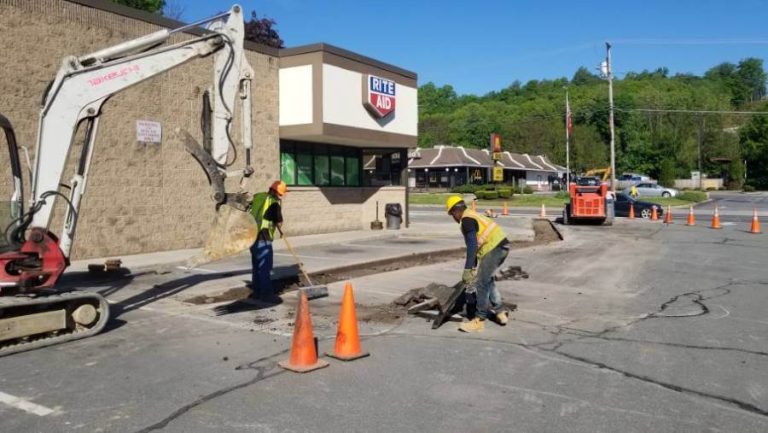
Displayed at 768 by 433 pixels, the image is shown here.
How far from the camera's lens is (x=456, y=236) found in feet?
71.6

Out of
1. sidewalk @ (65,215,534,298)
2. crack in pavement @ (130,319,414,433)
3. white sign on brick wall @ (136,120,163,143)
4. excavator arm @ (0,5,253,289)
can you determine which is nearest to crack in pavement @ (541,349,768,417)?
crack in pavement @ (130,319,414,433)

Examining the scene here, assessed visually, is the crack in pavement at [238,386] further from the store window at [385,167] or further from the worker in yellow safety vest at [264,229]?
the store window at [385,167]

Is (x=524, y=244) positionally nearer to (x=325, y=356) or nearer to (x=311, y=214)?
(x=311, y=214)

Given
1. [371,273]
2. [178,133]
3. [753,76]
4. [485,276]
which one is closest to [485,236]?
[485,276]

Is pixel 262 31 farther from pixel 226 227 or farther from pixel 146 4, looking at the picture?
pixel 226 227

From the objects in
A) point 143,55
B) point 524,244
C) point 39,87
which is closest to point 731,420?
point 143,55

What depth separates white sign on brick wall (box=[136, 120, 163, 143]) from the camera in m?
15.6

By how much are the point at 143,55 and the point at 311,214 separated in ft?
44.1

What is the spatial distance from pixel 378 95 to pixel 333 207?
→ 4.06 m

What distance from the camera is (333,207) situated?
22531mm

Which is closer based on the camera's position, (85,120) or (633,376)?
(633,376)

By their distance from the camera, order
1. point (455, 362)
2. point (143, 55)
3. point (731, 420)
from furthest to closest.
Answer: point (143, 55)
point (455, 362)
point (731, 420)

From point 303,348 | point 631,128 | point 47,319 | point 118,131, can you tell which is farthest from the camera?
point 631,128

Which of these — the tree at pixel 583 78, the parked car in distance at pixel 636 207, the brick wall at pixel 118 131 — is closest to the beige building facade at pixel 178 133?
the brick wall at pixel 118 131
